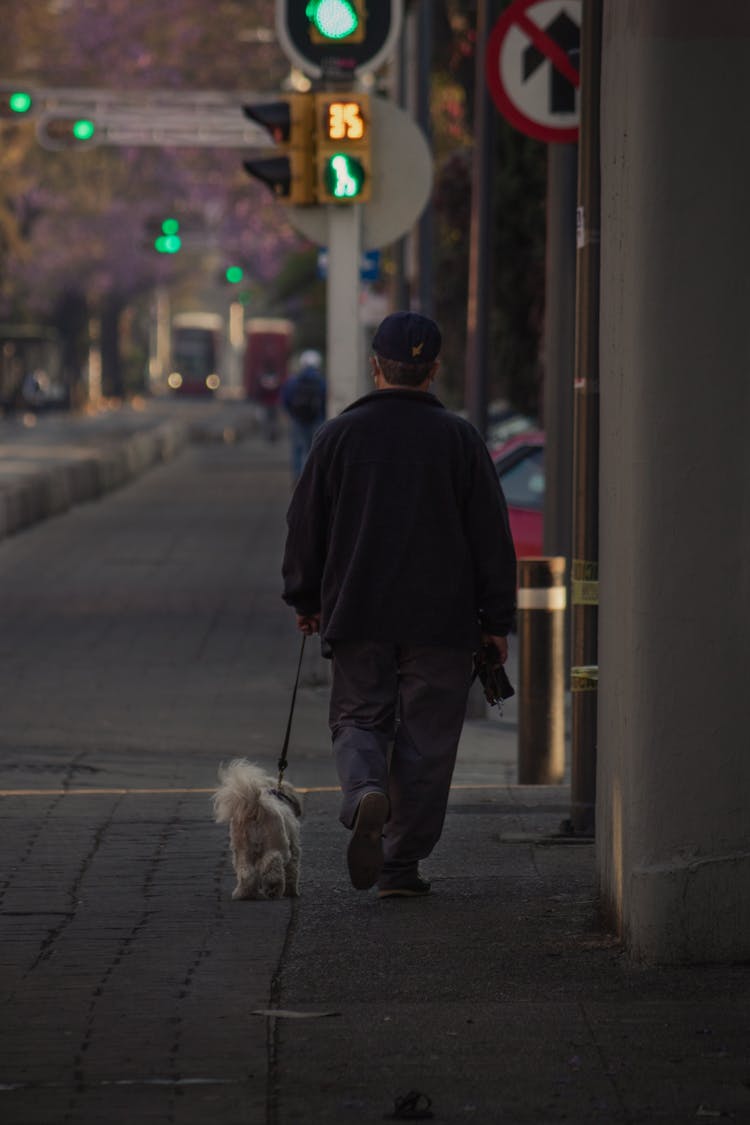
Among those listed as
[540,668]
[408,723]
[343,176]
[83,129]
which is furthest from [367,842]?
[83,129]

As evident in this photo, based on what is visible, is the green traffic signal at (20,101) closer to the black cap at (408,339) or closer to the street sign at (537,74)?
the street sign at (537,74)

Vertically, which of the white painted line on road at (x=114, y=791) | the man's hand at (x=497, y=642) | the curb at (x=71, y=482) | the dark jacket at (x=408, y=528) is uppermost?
the dark jacket at (x=408, y=528)

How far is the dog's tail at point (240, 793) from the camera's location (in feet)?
23.8

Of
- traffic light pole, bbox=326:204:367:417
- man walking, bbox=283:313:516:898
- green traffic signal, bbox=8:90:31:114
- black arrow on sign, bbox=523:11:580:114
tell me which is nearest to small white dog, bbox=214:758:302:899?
man walking, bbox=283:313:516:898

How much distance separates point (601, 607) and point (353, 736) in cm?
94

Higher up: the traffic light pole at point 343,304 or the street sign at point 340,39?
the street sign at point 340,39

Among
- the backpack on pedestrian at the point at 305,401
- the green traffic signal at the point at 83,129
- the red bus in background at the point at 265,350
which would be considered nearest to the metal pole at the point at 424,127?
the backpack on pedestrian at the point at 305,401

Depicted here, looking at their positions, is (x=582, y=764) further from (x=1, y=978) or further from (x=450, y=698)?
(x=1, y=978)

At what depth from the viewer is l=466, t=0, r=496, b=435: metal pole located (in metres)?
13.0

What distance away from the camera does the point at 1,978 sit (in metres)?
6.25

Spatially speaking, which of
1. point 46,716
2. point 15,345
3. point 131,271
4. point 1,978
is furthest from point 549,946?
point 131,271

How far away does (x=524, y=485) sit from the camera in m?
18.3

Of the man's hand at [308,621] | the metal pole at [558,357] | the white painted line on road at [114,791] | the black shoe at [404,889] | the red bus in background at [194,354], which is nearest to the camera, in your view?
the black shoe at [404,889]

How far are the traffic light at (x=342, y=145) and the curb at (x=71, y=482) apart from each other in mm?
12331
